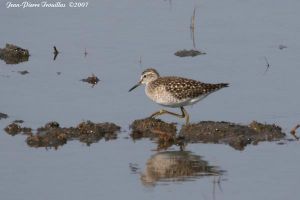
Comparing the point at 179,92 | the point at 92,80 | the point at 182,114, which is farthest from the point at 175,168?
the point at 92,80

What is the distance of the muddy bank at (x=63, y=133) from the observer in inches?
736

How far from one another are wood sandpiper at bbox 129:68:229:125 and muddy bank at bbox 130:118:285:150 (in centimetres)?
74

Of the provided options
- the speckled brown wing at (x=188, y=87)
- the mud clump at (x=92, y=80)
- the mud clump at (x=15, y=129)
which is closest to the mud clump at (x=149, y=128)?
the speckled brown wing at (x=188, y=87)

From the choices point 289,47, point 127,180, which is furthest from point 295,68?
point 127,180

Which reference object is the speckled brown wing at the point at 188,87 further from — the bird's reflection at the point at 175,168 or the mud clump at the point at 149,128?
the bird's reflection at the point at 175,168

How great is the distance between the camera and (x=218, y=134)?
18.9 metres

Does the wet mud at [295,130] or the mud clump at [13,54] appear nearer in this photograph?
the wet mud at [295,130]

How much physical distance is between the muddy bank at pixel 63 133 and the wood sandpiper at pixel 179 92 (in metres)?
1.15

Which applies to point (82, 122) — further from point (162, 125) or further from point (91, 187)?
point (91, 187)

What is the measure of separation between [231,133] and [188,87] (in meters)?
1.58

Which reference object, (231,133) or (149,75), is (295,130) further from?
(149,75)

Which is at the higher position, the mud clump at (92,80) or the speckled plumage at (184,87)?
the mud clump at (92,80)

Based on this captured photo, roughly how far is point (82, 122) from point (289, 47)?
23.1 feet

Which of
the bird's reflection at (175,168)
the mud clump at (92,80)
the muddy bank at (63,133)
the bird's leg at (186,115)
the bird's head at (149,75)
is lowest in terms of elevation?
the bird's reflection at (175,168)
